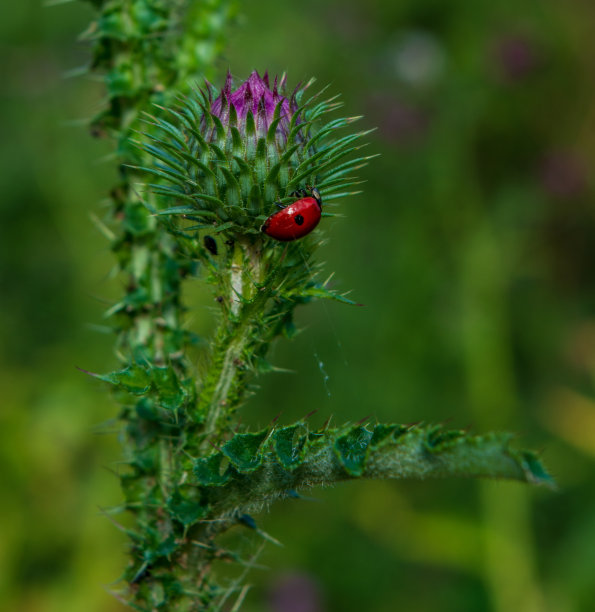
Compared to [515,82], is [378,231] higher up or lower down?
lower down

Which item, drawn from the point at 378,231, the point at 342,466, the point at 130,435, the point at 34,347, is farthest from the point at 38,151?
the point at 342,466

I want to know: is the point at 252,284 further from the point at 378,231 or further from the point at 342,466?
the point at 378,231

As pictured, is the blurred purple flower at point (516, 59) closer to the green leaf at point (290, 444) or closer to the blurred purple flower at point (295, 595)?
the blurred purple flower at point (295, 595)

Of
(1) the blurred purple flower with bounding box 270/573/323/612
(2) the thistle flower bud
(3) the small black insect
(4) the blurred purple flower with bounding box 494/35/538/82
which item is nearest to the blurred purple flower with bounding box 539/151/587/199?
(4) the blurred purple flower with bounding box 494/35/538/82

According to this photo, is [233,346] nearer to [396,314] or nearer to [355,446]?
[355,446]

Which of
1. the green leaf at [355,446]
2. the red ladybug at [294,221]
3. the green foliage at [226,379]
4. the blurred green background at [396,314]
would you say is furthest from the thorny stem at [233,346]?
the blurred green background at [396,314]

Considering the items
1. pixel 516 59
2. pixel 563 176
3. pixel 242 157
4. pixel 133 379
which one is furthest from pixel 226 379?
pixel 516 59
